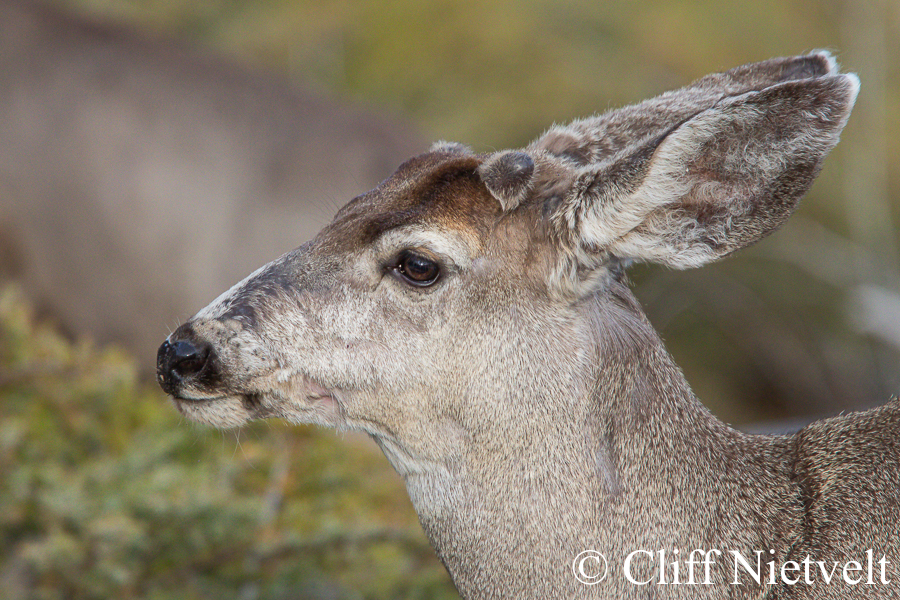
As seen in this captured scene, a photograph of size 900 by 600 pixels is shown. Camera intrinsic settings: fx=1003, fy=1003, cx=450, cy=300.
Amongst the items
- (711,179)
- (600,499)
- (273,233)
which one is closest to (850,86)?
(711,179)

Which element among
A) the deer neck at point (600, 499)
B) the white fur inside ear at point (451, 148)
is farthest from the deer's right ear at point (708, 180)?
the white fur inside ear at point (451, 148)

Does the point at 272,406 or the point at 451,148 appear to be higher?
the point at 451,148

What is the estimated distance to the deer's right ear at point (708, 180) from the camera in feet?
9.64

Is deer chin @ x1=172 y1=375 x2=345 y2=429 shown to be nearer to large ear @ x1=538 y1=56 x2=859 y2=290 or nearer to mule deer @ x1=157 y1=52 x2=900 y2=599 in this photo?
mule deer @ x1=157 y1=52 x2=900 y2=599

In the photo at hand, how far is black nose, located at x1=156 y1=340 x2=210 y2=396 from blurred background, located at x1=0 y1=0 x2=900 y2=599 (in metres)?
0.49

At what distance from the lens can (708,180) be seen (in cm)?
319

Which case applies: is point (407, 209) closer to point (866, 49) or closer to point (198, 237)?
point (198, 237)

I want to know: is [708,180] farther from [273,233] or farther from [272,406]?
[273,233]

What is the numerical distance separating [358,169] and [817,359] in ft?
15.4

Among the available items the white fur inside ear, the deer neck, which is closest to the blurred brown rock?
the white fur inside ear

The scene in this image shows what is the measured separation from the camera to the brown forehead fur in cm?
347

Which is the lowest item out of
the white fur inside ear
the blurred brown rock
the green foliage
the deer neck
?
the deer neck

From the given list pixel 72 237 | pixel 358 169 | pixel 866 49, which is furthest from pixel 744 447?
pixel 866 49

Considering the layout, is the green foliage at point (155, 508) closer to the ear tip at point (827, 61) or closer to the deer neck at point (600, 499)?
the deer neck at point (600, 499)
